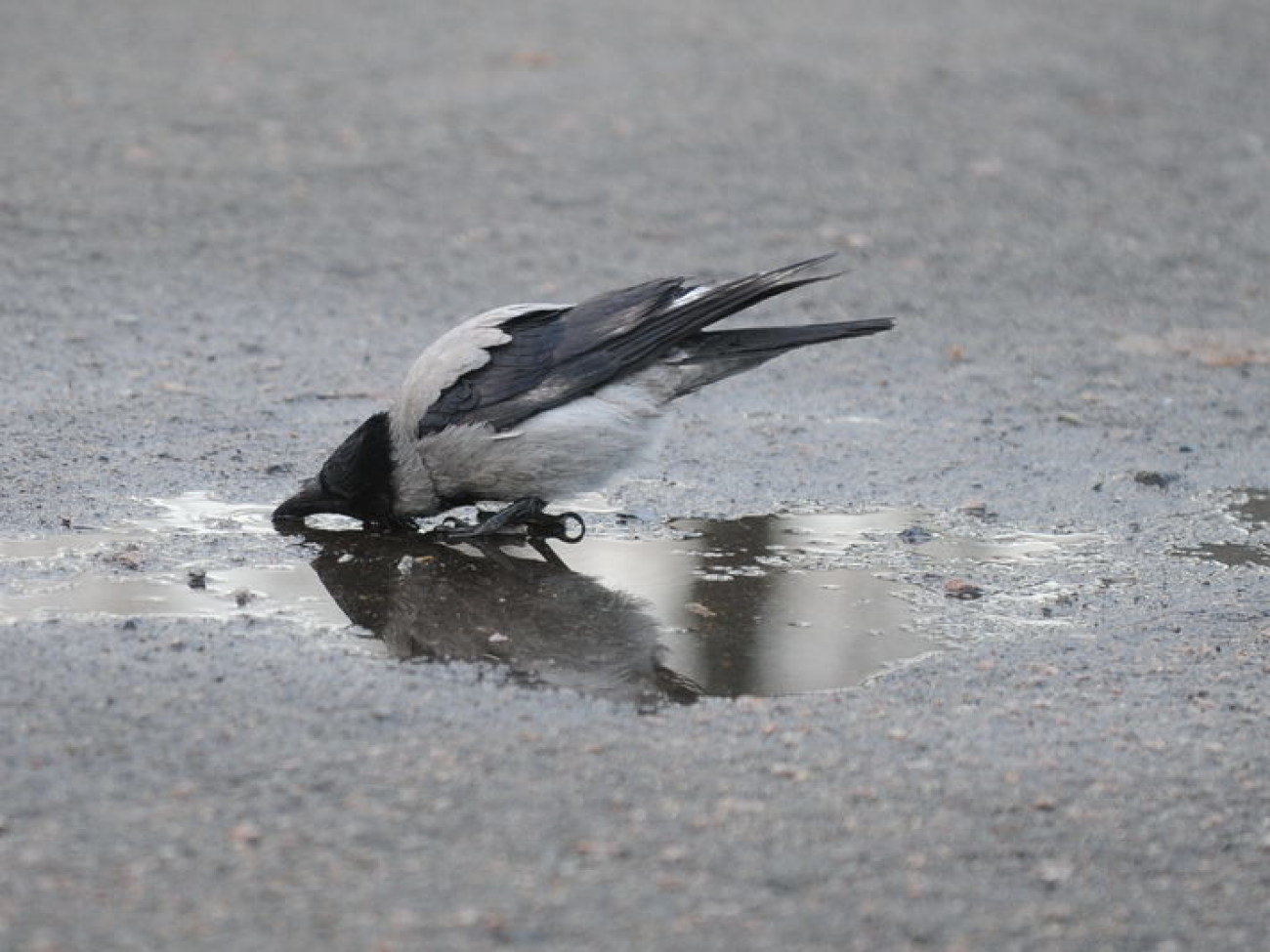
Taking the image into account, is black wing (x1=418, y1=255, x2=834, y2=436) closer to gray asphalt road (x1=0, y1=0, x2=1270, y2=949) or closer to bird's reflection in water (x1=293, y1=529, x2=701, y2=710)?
bird's reflection in water (x1=293, y1=529, x2=701, y2=710)

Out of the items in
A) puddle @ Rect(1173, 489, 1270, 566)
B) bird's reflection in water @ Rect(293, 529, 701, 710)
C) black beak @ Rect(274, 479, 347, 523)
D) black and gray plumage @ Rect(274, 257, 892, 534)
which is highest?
black and gray plumage @ Rect(274, 257, 892, 534)

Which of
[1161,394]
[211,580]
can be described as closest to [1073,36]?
[1161,394]

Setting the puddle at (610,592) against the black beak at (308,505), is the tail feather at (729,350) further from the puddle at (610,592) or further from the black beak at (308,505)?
the black beak at (308,505)

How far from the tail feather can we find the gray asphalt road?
0.44 m

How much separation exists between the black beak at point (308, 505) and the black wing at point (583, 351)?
0.38m

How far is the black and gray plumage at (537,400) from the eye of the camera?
19.7 feet

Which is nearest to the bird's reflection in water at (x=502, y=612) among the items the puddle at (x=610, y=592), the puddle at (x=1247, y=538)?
the puddle at (x=610, y=592)

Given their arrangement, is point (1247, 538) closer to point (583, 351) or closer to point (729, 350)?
point (729, 350)

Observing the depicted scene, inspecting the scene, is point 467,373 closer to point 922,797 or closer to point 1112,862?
point 922,797

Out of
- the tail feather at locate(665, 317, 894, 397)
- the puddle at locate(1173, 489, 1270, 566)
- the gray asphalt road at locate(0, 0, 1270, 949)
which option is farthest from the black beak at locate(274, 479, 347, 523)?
the puddle at locate(1173, 489, 1270, 566)

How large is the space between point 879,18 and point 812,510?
26.0 feet

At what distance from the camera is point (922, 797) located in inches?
163

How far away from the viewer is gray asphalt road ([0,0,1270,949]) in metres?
3.75

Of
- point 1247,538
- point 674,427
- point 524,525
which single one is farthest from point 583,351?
point 1247,538
